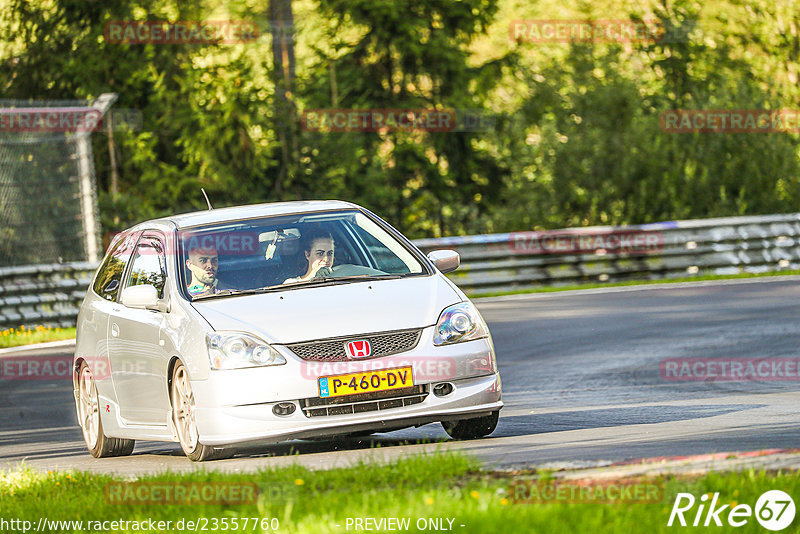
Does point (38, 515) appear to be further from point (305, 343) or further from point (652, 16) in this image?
point (652, 16)

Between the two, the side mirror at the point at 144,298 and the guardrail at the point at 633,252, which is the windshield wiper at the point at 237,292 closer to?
the side mirror at the point at 144,298

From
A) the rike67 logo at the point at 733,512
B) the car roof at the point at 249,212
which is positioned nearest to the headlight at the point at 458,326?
the car roof at the point at 249,212

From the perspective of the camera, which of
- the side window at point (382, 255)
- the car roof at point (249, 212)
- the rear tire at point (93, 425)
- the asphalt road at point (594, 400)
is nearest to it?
the asphalt road at point (594, 400)

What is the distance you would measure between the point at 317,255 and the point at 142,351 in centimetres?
130

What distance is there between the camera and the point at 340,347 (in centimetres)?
871

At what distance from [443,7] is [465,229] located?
17.6 ft

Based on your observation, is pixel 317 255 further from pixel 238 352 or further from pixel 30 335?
pixel 30 335

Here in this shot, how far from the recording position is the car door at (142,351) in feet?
31.2

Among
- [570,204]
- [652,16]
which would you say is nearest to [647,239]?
[570,204]

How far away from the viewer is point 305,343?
28.6 ft

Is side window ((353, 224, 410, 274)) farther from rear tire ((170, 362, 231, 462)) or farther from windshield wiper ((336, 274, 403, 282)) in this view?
rear tire ((170, 362, 231, 462))

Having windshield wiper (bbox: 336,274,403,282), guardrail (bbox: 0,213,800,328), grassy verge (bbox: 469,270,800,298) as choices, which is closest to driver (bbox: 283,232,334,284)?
windshield wiper (bbox: 336,274,403,282)

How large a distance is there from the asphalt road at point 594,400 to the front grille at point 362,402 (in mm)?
264

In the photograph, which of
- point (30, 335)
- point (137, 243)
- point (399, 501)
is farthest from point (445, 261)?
point (30, 335)
